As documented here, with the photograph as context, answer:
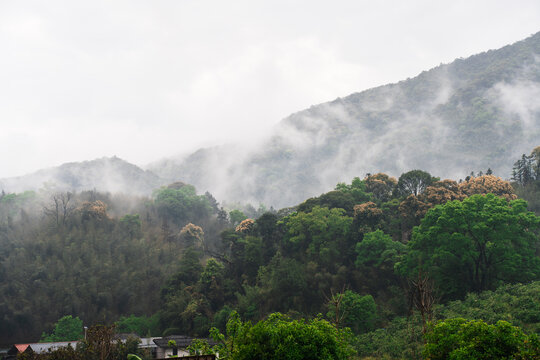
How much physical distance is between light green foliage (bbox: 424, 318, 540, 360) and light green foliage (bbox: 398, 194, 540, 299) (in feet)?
62.0

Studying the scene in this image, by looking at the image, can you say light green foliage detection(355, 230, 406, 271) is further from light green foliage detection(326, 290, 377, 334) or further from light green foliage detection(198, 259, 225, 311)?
light green foliage detection(198, 259, 225, 311)

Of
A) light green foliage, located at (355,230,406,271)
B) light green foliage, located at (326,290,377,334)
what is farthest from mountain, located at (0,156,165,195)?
light green foliage, located at (326,290,377,334)

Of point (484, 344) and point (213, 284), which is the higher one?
point (484, 344)

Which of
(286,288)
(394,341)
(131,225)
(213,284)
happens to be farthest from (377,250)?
(131,225)

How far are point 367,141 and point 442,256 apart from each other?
15846 centimetres

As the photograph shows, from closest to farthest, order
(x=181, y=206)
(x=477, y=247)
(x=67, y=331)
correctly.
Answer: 1. (x=477, y=247)
2. (x=67, y=331)
3. (x=181, y=206)

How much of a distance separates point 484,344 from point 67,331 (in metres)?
49.8

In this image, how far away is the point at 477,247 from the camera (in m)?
39.9

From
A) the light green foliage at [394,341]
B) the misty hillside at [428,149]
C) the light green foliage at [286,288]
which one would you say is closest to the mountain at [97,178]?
the misty hillside at [428,149]

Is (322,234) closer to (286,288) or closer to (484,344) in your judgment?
(286,288)

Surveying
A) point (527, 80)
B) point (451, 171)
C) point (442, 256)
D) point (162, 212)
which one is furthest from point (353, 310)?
point (527, 80)

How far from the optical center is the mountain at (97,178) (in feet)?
435

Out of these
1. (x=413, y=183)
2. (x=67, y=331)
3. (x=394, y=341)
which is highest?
(x=413, y=183)

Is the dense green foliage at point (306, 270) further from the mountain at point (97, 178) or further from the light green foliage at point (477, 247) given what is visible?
the mountain at point (97, 178)
